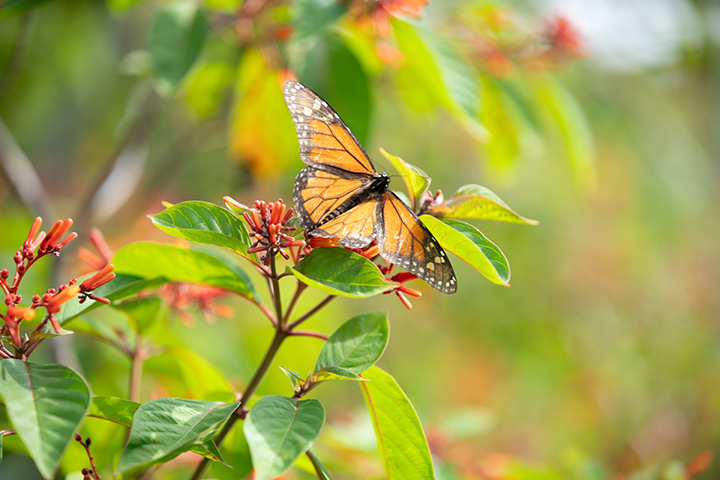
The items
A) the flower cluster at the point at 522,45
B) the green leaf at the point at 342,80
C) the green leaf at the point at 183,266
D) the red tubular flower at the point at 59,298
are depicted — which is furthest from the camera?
the flower cluster at the point at 522,45

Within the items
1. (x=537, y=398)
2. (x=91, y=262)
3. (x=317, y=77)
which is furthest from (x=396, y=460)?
(x=537, y=398)

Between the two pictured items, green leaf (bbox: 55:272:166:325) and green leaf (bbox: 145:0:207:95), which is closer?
green leaf (bbox: 55:272:166:325)

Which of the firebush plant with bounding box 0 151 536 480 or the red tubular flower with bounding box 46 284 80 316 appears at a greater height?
the red tubular flower with bounding box 46 284 80 316

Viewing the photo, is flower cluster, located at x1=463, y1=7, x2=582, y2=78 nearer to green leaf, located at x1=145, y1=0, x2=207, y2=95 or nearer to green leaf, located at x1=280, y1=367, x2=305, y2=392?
green leaf, located at x1=145, y1=0, x2=207, y2=95

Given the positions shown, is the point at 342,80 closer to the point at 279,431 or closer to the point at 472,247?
the point at 472,247

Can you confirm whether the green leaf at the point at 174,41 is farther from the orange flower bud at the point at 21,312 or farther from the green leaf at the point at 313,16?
the orange flower bud at the point at 21,312

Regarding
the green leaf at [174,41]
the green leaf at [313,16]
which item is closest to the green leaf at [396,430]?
the green leaf at [313,16]

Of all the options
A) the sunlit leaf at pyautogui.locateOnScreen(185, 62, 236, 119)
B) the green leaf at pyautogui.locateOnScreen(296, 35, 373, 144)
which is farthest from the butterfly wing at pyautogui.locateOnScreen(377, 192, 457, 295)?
the sunlit leaf at pyautogui.locateOnScreen(185, 62, 236, 119)
